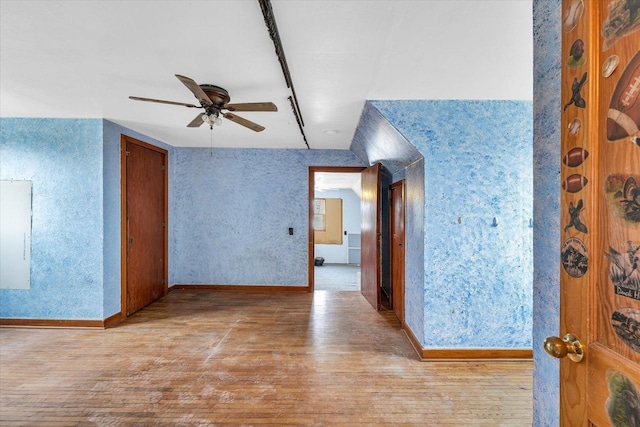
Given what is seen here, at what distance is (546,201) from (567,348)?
0.47m

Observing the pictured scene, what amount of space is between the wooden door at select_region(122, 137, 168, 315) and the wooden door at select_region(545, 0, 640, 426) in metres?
4.18

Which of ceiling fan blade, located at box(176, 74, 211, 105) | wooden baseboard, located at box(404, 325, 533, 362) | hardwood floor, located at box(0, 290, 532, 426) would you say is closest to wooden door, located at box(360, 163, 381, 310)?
hardwood floor, located at box(0, 290, 532, 426)

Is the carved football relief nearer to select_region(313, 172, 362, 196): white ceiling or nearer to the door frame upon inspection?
the door frame

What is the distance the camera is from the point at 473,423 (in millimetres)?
1784

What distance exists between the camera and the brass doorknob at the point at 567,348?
0.66 m

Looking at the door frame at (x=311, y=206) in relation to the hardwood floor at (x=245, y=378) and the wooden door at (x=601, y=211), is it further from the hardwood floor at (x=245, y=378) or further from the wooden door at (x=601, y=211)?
the wooden door at (x=601, y=211)

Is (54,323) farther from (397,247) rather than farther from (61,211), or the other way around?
(397,247)

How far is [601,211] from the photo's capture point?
630mm

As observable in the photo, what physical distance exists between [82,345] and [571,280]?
12.5 feet

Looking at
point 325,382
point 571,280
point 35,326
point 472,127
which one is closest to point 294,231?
point 325,382

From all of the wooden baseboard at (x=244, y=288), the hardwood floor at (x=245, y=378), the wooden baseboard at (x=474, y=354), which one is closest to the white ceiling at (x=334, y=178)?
the wooden baseboard at (x=244, y=288)

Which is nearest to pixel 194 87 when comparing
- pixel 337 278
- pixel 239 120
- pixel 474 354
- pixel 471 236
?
pixel 239 120

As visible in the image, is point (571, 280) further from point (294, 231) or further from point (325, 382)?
point (294, 231)

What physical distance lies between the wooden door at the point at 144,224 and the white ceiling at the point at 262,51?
109 cm
